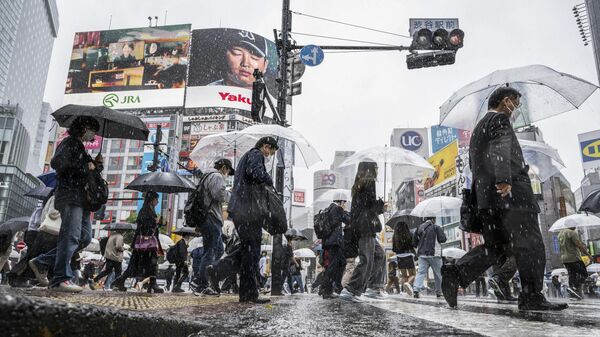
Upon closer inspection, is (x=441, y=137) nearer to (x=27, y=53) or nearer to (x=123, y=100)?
(x=123, y=100)

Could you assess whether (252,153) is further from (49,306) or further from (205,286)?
(49,306)

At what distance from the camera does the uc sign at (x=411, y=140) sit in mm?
57156

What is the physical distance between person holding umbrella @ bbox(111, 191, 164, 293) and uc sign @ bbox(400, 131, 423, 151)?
52568mm

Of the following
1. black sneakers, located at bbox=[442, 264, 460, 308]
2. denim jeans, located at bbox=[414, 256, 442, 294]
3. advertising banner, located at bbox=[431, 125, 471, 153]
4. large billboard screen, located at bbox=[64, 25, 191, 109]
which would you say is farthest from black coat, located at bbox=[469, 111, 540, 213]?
large billboard screen, located at bbox=[64, 25, 191, 109]

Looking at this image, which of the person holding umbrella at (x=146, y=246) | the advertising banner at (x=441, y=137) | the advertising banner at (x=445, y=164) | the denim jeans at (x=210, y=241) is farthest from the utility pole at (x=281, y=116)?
the advertising banner at (x=441, y=137)

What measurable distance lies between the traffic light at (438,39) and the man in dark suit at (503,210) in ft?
15.8

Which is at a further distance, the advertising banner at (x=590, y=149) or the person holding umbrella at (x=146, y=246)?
the advertising banner at (x=590, y=149)

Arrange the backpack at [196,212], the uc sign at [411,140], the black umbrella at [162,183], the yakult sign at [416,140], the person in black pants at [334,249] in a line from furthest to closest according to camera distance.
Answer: the uc sign at [411,140]
the yakult sign at [416,140]
the black umbrella at [162,183]
the person in black pants at [334,249]
the backpack at [196,212]

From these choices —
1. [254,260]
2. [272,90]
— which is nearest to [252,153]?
[254,260]

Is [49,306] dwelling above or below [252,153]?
below

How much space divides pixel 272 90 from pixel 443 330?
186ft

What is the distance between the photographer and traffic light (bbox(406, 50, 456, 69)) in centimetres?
825

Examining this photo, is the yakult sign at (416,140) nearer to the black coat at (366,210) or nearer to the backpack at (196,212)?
the black coat at (366,210)

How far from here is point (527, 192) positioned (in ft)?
11.1
